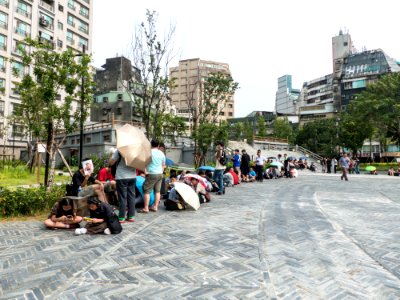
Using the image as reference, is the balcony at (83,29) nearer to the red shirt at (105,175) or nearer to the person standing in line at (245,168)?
the person standing in line at (245,168)

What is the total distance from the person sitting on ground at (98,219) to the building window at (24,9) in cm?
3943

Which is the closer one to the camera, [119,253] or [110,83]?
[119,253]

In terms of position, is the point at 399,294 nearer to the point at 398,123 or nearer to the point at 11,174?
the point at 11,174

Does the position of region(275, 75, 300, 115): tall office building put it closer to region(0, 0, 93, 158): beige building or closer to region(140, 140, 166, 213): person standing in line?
region(0, 0, 93, 158): beige building

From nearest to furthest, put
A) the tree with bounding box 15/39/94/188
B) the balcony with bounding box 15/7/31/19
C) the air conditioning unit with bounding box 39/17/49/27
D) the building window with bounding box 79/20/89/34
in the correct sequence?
1. the tree with bounding box 15/39/94/188
2. the balcony with bounding box 15/7/31/19
3. the air conditioning unit with bounding box 39/17/49/27
4. the building window with bounding box 79/20/89/34

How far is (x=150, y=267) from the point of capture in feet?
13.1

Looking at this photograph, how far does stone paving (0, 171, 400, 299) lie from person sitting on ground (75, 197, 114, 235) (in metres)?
0.22

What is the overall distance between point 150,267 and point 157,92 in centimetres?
1229

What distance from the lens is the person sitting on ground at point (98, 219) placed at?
18.7ft

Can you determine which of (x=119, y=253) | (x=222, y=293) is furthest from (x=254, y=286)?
(x=119, y=253)

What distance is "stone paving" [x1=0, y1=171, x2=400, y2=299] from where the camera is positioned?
3.34 m

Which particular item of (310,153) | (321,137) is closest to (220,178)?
(310,153)

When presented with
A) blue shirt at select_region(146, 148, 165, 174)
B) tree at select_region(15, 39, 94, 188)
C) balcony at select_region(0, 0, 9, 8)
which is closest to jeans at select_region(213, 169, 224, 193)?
blue shirt at select_region(146, 148, 165, 174)

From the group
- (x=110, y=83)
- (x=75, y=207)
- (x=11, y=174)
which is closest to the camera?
(x=75, y=207)
